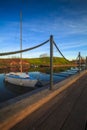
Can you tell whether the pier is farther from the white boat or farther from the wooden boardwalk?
the white boat

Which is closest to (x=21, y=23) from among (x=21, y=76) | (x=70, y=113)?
(x=21, y=76)

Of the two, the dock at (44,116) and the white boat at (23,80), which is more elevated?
the dock at (44,116)

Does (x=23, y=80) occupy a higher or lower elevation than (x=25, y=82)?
higher

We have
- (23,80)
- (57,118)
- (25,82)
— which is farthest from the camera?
(23,80)

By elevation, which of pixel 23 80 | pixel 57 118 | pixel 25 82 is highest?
pixel 57 118

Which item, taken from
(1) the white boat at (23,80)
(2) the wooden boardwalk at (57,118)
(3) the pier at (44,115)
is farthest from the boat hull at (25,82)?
(2) the wooden boardwalk at (57,118)

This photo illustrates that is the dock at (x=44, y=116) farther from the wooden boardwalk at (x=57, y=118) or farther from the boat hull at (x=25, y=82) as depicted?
the boat hull at (x=25, y=82)

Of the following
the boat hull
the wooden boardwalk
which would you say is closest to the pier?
the wooden boardwalk

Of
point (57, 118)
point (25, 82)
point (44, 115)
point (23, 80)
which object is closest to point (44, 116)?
point (44, 115)

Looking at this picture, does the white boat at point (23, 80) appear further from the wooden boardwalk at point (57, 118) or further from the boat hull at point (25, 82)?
the wooden boardwalk at point (57, 118)

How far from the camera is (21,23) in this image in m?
24.3

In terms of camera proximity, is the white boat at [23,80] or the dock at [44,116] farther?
the white boat at [23,80]

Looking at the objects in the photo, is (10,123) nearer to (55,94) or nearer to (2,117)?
(2,117)

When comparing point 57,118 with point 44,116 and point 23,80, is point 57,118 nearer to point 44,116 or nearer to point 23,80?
point 44,116
